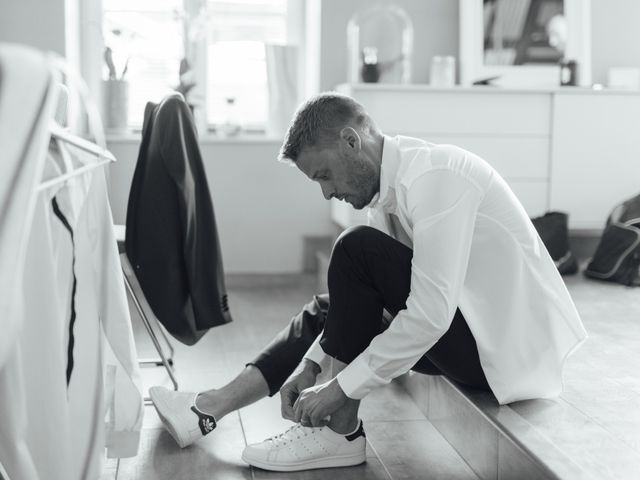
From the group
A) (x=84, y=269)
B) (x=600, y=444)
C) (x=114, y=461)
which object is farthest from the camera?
(x=114, y=461)

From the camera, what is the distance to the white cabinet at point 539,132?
4320mm

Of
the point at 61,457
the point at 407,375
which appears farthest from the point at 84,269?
the point at 407,375

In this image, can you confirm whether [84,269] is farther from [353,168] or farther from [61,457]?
[353,168]

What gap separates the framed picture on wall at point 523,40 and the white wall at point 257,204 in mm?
1061

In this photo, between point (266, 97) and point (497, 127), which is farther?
point (266, 97)

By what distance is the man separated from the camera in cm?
179

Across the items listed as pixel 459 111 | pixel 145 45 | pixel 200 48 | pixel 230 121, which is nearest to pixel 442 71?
pixel 459 111

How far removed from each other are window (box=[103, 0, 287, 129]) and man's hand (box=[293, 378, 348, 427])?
304 centimetres

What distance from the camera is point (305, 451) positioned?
6.88ft

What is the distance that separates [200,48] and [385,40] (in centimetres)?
99

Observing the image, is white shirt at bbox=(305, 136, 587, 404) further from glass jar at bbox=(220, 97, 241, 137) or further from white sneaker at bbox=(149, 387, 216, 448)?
glass jar at bbox=(220, 97, 241, 137)

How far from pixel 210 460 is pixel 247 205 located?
263 cm

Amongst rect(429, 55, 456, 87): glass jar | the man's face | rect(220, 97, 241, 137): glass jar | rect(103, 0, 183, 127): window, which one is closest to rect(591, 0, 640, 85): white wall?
rect(429, 55, 456, 87): glass jar

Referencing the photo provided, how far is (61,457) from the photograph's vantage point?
1.38 meters
